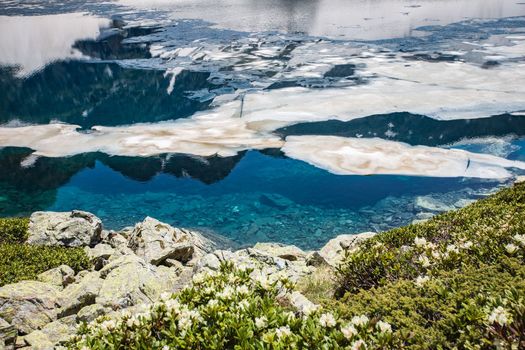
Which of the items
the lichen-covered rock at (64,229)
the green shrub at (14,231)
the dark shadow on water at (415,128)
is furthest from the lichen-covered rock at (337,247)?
the dark shadow on water at (415,128)

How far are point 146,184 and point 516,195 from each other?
13.0m

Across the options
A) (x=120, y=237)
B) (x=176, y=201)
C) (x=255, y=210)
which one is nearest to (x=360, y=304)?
(x=120, y=237)

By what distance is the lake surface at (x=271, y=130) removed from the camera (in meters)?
15.7

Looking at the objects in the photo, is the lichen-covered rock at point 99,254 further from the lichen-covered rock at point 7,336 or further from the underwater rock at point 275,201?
the underwater rock at point 275,201

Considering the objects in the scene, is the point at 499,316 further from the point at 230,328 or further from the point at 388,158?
the point at 388,158

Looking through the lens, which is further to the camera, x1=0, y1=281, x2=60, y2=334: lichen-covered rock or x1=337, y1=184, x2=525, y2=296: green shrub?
x1=0, y1=281, x2=60, y2=334: lichen-covered rock

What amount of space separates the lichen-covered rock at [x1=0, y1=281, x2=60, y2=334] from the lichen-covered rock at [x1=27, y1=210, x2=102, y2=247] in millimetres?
3653

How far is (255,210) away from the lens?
15.7 m

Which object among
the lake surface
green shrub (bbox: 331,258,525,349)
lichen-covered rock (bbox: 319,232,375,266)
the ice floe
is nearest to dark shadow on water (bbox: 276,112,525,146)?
the lake surface

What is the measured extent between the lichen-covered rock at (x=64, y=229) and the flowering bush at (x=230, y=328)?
817 centimetres

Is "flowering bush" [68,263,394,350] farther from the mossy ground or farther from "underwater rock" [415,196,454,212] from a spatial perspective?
"underwater rock" [415,196,454,212]

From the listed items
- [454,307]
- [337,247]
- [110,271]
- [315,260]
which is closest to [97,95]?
[110,271]

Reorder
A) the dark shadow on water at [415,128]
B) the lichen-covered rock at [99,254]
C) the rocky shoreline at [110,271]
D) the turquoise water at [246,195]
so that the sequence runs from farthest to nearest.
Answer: the dark shadow on water at [415,128], the turquoise water at [246,195], the lichen-covered rock at [99,254], the rocky shoreline at [110,271]

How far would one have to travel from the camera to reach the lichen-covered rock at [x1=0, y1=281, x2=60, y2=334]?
7.98 meters
